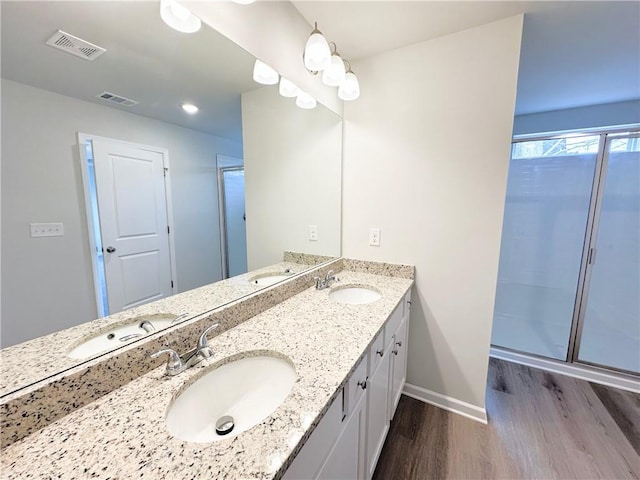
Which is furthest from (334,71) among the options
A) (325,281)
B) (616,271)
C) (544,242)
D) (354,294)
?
(616,271)

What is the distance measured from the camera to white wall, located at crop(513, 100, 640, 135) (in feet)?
7.68

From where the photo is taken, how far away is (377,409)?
1.26 meters

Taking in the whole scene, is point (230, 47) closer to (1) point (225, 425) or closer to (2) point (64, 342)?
(2) point (64, 342)

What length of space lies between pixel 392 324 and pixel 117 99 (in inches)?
58.0

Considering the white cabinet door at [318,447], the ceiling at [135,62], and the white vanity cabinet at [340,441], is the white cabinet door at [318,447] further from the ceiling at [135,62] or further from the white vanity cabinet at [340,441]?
the ceiling at [135,62]

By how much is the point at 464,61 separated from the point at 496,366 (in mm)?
2447

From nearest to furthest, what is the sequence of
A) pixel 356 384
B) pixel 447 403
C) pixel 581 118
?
1. pixel 356 384
2. pixel 447 403
3. pixel 581 118

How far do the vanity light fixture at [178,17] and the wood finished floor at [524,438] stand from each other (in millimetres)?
2179

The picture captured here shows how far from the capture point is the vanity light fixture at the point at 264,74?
1.23 metres

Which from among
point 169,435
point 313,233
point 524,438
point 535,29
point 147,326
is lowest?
Result: point 524,438

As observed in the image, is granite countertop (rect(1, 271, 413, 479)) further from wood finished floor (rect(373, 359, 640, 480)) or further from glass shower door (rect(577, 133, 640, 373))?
glass shower door (rect(577, 133, 640, 373))

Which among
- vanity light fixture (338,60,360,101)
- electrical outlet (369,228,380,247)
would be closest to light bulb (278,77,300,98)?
vanity light fixture (338,60,360,101)

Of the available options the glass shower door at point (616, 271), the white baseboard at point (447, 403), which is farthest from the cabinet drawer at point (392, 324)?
the glass shower door at point (616, 271)

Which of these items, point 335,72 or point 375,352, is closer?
point 375,352
